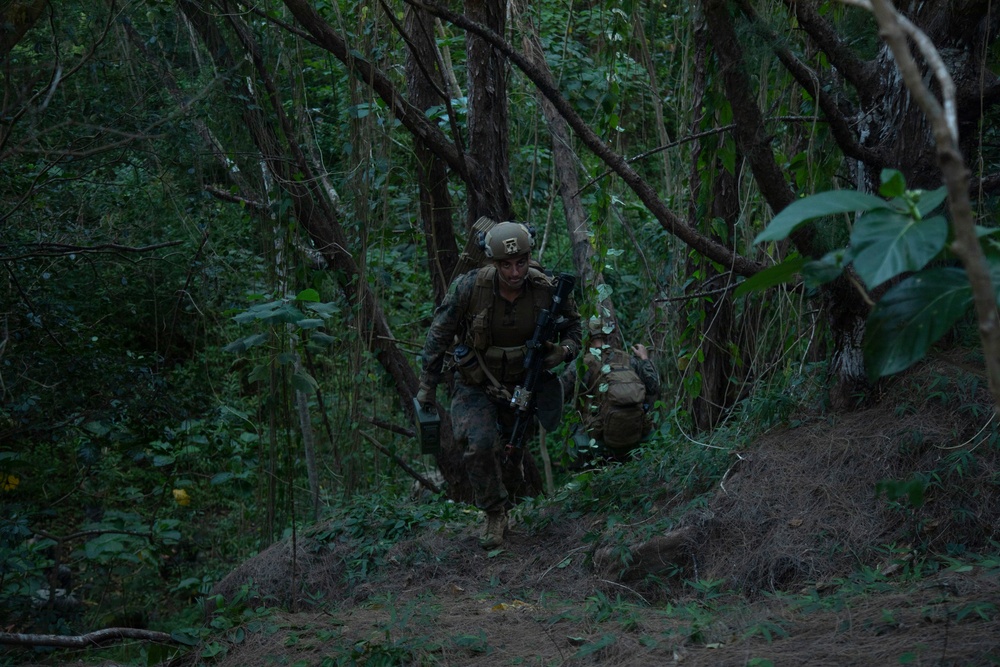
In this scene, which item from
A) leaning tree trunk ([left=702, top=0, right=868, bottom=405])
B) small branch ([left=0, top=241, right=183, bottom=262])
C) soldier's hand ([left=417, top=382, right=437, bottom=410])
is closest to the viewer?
leaning tree trunk ([left=702, top=0, right=868, bottom=405])

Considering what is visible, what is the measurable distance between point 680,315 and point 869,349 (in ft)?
17.7

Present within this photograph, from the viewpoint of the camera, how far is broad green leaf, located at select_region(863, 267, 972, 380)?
65.2 inches

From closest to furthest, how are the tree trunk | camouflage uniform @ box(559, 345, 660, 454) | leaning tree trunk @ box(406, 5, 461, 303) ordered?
the tree trunk < leaning tree trunk @ box(406, 5, 461, 303) < camouflage uniform @ box(559, 345, 660, 454)

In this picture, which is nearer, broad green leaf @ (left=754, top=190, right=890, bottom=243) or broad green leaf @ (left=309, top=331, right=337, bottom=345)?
broad green leaf @ (left=754, top=190, right=890, bottom=243)

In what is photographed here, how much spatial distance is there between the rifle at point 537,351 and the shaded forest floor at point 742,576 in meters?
0.77

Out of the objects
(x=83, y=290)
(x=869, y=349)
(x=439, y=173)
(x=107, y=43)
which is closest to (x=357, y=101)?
(x=439, y=173)

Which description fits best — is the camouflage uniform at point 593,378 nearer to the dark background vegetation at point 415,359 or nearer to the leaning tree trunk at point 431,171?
the dark background vegetation at point 415,359

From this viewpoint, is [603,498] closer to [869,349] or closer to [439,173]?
[439,173]

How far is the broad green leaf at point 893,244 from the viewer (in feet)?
4.93

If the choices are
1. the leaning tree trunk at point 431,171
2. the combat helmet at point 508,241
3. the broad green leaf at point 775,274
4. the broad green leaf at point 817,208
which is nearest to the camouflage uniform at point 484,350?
the combat helmet at point 508,241

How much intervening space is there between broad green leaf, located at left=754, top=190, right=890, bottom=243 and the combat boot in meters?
4.34

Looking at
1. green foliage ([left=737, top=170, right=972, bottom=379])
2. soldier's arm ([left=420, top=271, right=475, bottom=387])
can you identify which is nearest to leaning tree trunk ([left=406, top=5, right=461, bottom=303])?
soldier's arm ([left=420, top=271, right=475, bottom=387])

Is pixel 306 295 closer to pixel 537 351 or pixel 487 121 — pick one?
pixel 537 351

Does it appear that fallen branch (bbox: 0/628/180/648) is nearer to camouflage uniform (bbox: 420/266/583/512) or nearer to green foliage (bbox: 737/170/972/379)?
camouflage uniform (bbox: 420/266/583/512)
